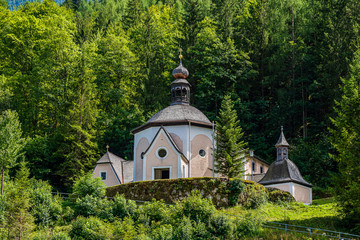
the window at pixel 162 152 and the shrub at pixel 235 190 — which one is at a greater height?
the window at pixel 162 152

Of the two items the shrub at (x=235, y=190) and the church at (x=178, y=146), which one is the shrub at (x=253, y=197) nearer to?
the shrub at (x=235, y=190)

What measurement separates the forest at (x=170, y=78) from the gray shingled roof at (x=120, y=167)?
2222mm

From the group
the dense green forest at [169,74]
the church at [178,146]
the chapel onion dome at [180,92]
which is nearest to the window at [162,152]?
the church at [178,146]

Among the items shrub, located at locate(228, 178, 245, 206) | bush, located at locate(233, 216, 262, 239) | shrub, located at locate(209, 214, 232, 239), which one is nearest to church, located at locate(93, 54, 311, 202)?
shrub, located at locate(228, 178, 245, 206)

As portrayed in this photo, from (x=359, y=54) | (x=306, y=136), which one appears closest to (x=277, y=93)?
(x=306, y=136)

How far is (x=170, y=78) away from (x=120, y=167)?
55.9ft

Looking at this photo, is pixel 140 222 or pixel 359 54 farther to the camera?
pixel 359 54

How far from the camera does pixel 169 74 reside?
2463 inches

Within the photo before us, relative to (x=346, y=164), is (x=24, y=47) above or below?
above

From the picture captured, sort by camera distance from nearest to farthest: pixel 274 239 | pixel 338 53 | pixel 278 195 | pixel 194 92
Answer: pixel 274 239 → pixel 278 195 → pixel 338 53 → pixel 194 92

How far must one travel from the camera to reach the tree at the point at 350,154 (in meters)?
29.8

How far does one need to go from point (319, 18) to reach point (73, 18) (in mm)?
33319

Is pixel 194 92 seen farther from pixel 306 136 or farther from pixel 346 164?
pixel 346 164

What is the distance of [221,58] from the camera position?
198 ft
